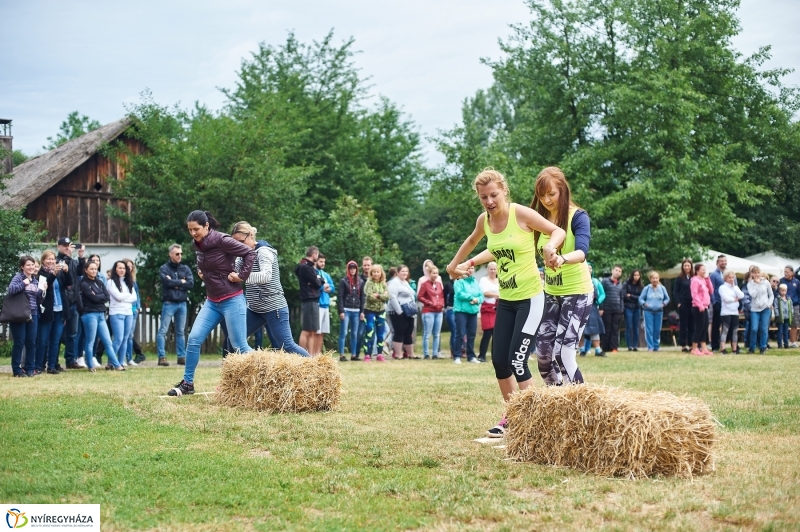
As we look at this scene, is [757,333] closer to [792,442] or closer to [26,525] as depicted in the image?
[792,442]

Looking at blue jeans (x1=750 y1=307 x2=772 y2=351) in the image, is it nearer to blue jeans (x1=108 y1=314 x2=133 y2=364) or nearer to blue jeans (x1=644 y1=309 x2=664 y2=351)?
blue jeans (x1=644 y1=309 x2=664 y2=351)

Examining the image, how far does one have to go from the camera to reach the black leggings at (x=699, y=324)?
2089cm

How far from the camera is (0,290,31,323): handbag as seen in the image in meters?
13.7

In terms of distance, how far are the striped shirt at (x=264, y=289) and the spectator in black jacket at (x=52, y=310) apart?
4.70 meters

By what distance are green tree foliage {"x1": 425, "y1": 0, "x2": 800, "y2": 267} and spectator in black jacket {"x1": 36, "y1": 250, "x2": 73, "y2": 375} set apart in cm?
1822

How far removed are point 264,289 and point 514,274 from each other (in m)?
4.95

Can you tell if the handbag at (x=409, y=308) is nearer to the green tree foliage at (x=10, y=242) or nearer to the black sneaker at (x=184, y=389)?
the green tree foliage at (x=10, y=242)

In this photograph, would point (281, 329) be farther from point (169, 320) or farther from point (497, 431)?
point (169, 320)

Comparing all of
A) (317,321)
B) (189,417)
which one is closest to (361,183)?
(317,321)

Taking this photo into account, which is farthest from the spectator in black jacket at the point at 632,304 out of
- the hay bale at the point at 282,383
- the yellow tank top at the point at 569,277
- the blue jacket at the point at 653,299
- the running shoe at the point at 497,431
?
the running shoe at the point at 497,431

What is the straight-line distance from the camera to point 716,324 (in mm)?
22266

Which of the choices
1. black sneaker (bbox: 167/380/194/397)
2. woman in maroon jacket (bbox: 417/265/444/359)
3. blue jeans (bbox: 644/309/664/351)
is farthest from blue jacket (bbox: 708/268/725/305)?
black sneaker (bbox: 167/380/194/397)

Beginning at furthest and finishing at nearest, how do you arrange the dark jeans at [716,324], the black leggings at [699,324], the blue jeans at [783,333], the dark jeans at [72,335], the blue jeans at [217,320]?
the blue jeans at [783,333] < the dark jeans at [716,324] < the black leggings at [699,324] < the dark jeans at [72,335] < the blue jeans at [217,320]

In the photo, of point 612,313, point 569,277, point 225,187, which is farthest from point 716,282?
point 569,277
